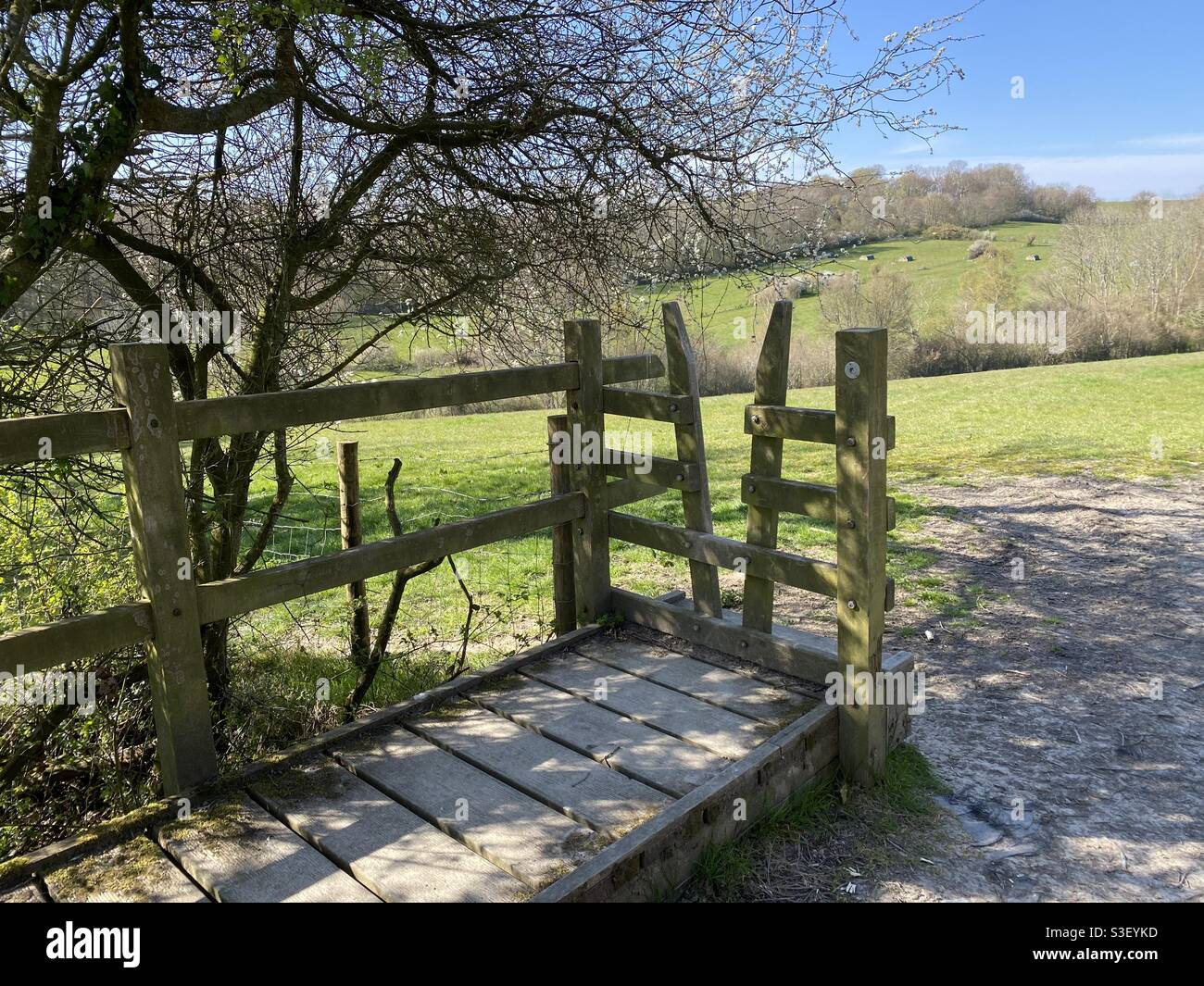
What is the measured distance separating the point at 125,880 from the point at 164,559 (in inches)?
44.4

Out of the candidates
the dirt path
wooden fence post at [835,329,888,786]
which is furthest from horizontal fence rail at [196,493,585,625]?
the dirt path

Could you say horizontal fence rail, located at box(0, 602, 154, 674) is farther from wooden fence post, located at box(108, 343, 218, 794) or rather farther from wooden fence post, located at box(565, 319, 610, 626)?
wooden fence post, located at box(565, 319, 610, 626)

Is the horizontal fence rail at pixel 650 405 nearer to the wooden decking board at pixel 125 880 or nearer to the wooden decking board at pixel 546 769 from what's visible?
the wooden decking board at pixel 546 769

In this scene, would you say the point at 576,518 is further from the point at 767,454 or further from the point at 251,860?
the point at 251,860

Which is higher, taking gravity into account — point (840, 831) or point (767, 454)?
point (767, 454)

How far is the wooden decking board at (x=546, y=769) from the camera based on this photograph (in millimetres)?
3475

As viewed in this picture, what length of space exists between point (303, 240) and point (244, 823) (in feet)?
9.71

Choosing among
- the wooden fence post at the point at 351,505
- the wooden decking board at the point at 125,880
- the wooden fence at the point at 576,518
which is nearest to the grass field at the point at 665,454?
the wooden fence post at the point at 351,505

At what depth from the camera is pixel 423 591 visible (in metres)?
8.28

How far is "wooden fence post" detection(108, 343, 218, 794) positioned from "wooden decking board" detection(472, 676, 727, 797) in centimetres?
140

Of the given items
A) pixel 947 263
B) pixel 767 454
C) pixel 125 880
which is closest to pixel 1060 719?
pixel 767 454

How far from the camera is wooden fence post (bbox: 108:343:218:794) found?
3275mm

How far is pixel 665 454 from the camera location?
50.1ft
